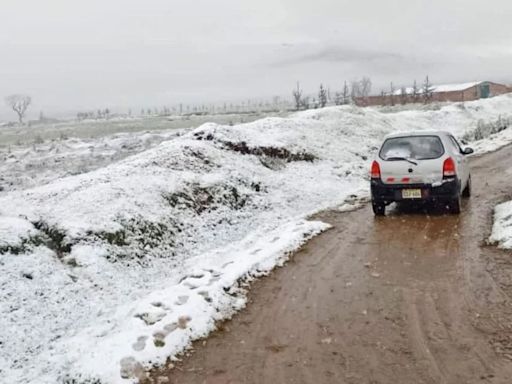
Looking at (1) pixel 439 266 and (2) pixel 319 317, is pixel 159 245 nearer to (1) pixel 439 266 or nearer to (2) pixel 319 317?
(2) pixel 319 317

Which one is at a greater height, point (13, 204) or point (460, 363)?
point (13, 204)

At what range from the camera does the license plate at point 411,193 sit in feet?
31.3

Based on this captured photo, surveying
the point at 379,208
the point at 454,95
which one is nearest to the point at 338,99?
the point at 454,95

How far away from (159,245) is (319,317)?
3978mm

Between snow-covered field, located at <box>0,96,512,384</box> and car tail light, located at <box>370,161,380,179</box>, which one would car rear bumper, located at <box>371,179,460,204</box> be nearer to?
car tail light, located at <box>370,161,380,179</box>

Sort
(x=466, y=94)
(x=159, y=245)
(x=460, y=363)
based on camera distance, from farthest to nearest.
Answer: (x=466, y=94) < (x=159, y=245) < (x=460, y=363)

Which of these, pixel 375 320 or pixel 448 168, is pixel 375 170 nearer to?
pixel 448 168

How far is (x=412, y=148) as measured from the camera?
9820 mm

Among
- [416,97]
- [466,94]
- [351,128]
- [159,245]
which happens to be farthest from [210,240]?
[466,94]

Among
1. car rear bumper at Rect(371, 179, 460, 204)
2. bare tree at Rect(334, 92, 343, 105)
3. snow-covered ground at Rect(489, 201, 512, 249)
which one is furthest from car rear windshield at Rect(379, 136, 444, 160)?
bare tree at Rect(334, 92, 343, 105)

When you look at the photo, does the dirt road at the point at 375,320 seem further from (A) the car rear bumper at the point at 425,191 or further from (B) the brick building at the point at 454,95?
(B) the brick building at the point at 454,95

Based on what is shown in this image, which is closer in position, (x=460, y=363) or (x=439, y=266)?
(x=460, y=363)

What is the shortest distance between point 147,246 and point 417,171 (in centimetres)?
528

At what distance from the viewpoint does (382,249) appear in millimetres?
7926
